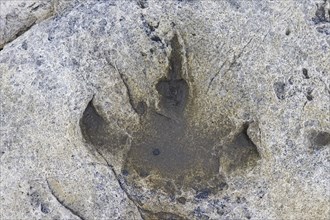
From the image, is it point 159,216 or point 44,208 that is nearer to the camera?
point 44,208

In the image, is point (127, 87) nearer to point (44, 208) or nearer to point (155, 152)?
point (155, 152)

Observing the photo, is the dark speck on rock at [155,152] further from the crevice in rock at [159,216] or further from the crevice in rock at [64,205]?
the crevice in rock at [64,205]

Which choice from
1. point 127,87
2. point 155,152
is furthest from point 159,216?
point 127,87

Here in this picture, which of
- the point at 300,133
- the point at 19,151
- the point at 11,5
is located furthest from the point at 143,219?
the point at 11,5

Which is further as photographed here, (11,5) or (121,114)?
(11,5)

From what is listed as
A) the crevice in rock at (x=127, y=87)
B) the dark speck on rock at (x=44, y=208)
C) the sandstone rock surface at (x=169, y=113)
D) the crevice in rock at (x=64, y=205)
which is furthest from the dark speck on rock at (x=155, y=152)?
the dark speck on rock at (x=44, y=208)

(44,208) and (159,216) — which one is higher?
(44,208)

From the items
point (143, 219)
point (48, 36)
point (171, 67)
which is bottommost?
point (143, 219)

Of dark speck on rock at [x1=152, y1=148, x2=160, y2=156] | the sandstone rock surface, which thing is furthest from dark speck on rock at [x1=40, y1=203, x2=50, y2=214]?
dark speck on rock at [x1=152, y1=148, x2=160, y2=156]

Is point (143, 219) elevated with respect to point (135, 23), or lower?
lower

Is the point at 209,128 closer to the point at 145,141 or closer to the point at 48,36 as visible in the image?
the point at 145,141
